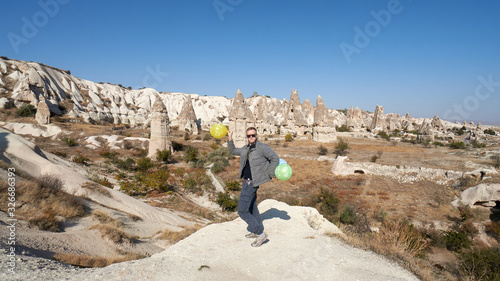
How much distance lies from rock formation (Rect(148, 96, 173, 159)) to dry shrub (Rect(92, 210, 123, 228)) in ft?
45.6

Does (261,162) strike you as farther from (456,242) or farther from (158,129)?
(158,129)

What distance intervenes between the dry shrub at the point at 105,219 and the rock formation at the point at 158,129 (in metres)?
13.9

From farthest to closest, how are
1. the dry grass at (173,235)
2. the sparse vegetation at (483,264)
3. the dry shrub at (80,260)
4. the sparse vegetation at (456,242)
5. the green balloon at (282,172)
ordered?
the sparse vegetation at (456,242) < the dry grass at (173,235) < the sparse vegetation at (483,264) < the green balloon at (282,172) < the dry shrub at (80,260)

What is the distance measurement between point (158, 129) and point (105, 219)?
49.1ft

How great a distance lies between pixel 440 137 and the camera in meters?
35.0

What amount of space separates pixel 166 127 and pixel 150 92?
6212 cm

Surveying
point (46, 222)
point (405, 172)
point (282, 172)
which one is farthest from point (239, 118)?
point (282, 172)

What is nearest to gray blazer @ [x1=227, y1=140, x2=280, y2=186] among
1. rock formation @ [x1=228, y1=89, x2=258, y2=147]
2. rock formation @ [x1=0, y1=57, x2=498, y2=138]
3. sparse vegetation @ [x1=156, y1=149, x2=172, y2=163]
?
sparse vegetation @ [x1=156, y1=149, x2=172, y2=163]

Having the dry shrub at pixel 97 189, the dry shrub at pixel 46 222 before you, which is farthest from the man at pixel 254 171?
the dry shrub at pixel 97 189

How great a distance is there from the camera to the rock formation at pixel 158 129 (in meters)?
19.6

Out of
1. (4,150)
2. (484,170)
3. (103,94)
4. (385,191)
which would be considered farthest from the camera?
(103,94)

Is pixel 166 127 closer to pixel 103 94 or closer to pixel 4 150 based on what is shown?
pixel 4 150

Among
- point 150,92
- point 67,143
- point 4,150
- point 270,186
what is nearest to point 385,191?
point 270,186

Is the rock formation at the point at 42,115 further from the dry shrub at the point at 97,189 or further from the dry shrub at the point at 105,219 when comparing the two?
the dry shrub at the point at 105,219
